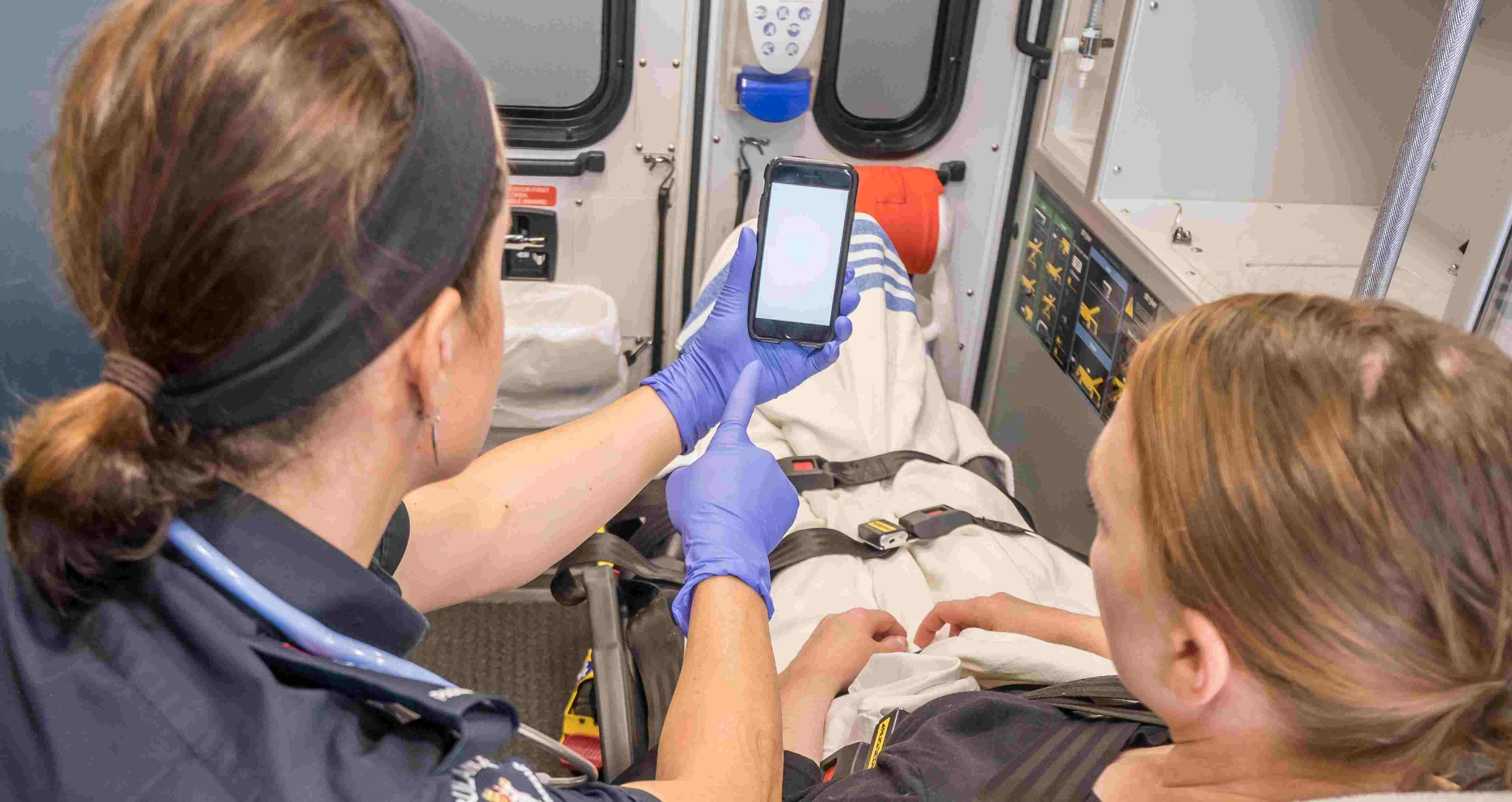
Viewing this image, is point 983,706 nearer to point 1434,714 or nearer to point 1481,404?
point 1434,714

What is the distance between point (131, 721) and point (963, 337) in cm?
279

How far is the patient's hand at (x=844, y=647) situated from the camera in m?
1.62

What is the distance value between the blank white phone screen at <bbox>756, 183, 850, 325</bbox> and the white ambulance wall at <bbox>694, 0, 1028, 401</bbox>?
4.38ft

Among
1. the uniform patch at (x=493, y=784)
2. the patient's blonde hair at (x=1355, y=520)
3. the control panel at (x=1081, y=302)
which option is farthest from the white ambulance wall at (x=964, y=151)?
the uniform patch at (x=493, y=784)

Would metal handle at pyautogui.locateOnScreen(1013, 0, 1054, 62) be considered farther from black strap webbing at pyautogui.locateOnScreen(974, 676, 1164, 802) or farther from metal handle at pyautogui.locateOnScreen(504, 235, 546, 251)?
black strap webbing at pyautogui.locateOnScreen(974, 676, 1164, 802)

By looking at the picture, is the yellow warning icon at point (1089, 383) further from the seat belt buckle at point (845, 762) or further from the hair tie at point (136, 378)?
the hair tie at point (136, 378)

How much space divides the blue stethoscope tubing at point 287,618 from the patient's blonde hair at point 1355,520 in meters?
0.59

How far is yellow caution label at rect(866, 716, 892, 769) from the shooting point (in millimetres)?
1392

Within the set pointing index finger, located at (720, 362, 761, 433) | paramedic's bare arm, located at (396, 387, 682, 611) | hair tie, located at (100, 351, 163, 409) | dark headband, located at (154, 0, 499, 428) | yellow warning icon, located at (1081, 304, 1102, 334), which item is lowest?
yellow warning icon, located at (1081, 304, 1102, 334)

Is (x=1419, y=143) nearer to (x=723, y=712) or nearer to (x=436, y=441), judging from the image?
(x=723, y=712)

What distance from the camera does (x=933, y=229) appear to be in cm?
293

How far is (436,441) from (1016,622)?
1.02 metres

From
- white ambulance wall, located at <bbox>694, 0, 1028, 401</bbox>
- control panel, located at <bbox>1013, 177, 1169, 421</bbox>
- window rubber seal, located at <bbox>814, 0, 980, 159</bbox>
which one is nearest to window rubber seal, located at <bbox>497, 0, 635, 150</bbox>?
white ambulance wall, located at <bbox>694, 0, 1028, 401</bbox>

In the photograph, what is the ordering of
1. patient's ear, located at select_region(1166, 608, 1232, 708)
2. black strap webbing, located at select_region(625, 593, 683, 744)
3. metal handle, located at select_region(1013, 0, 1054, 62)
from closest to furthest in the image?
patient's ear, located at select_region(1166, 608, 1232, 708) < black strap webbing, located at select_region(625, 593, 683, 744) < metal handle, located at select_region(1013, 0, 1054, 62)
